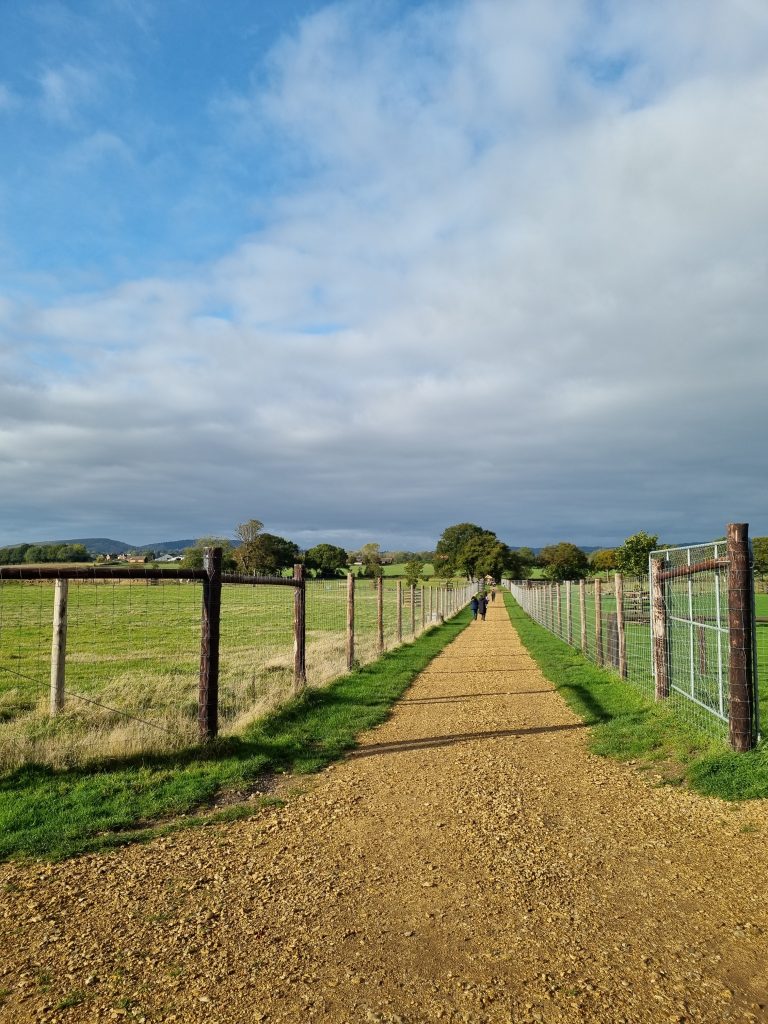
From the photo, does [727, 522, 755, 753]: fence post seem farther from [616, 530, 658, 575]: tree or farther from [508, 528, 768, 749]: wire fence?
[616, 530, 658, 575]: tree

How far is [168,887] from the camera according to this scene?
430 centimetres

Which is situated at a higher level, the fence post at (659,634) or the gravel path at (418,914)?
the fence post at (659,634)

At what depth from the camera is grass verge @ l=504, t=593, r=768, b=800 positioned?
6.14m

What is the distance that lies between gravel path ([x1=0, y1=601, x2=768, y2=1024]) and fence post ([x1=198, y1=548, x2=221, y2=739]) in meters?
1.88

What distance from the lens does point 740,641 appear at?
6.83 m

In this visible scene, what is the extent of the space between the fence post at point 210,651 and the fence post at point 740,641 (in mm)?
5421

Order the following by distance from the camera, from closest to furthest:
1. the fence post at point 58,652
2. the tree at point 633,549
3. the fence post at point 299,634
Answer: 1. the fence post at point 58,652
2. the fence post at point 299,634
3. the tree at point 633,549

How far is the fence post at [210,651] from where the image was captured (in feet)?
25.4

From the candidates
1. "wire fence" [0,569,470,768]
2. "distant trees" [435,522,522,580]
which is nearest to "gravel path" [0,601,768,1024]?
"wire fence" [0,569,470,768]

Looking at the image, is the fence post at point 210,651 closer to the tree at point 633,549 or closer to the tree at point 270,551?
the tree at point 270,551

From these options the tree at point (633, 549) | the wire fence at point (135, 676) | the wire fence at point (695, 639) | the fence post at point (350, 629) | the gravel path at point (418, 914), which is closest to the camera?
the gravel path at point (418, 914)

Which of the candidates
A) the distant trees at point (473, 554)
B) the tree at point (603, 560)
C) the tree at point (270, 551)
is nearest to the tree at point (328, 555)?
the tree at point (270, 551)

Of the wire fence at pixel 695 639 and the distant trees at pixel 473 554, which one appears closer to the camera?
the wire fence at pixel 695 639

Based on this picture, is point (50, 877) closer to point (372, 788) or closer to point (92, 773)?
point (92, 773)
